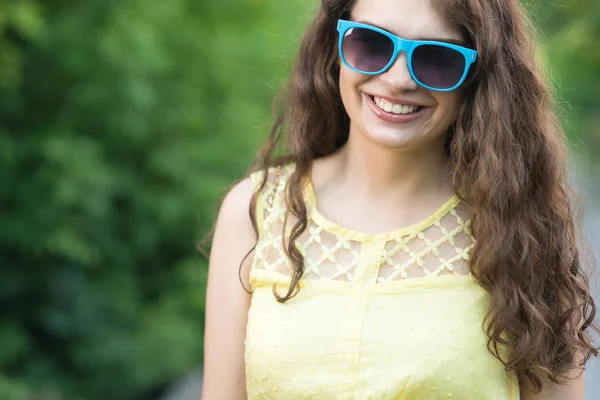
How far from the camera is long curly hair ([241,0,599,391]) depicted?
203cm

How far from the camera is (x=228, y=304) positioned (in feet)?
7.32

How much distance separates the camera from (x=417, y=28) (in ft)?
6.53

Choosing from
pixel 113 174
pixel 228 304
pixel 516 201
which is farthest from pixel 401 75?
pixel 113 174

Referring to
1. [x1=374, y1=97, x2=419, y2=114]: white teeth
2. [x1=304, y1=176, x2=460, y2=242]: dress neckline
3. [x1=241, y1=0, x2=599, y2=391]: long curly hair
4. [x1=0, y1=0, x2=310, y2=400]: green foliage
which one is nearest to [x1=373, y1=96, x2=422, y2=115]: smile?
[x1=374, y1=97, x2=419, y2=114]: white teeth

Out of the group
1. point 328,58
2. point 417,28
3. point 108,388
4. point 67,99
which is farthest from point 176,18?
point 417,28

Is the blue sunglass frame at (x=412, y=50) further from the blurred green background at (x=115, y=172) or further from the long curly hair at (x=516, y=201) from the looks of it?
the blurred green background at (x=115, y=172)

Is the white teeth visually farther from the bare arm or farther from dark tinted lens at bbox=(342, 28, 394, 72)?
the bare arm

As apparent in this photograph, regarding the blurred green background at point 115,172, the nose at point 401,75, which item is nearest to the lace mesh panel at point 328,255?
the nose at point 401,75

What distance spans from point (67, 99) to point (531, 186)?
9.58 feet

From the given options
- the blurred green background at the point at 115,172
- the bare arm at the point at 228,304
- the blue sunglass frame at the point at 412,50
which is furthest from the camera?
the blurred green background at the point at 115,172

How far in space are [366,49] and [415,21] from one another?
12cm

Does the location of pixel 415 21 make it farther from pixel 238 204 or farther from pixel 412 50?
pixel 238 204

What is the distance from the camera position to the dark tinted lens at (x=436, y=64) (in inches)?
78.1

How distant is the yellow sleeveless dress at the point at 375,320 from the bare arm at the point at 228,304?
6 centimetres
